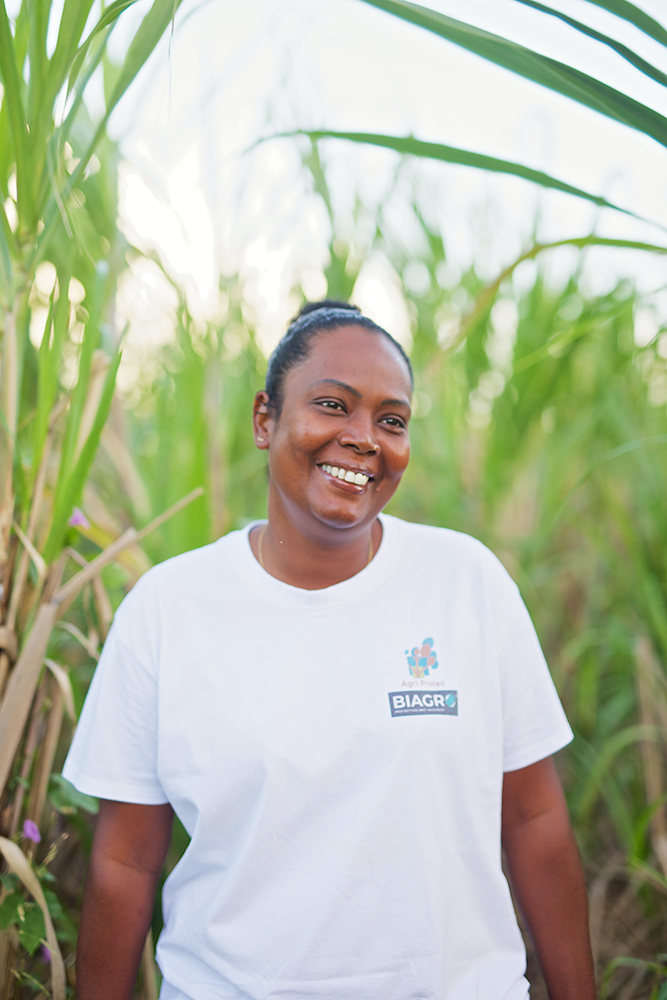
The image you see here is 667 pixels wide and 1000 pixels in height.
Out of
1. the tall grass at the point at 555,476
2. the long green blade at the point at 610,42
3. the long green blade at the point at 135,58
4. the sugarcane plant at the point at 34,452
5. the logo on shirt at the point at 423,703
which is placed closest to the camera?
the long green blade at the point at 610,42

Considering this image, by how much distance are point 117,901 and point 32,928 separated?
0.42 feet

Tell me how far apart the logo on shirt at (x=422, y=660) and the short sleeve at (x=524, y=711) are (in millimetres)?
135

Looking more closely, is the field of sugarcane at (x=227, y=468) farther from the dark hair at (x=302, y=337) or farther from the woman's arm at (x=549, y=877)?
the dark hair at (x=302, y=337)

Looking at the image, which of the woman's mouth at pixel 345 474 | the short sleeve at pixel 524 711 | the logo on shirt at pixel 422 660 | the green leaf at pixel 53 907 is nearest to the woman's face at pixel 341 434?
the woman's mouth at pixel 345 474

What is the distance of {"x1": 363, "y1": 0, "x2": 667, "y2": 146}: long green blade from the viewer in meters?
0.75

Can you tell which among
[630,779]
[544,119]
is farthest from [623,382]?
[630,779]

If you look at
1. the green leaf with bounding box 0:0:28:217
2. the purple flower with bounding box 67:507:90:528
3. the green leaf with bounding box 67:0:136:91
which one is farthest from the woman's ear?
the green leaf with bounding box 67:0:136:91

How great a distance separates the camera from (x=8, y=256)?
112 cm

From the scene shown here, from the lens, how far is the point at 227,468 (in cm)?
211

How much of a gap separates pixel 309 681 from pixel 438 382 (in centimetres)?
142

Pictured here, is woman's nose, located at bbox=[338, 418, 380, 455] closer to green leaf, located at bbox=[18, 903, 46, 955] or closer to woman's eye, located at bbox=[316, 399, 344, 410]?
woman's eye, located at bbox=[316, 399, 344, 410]

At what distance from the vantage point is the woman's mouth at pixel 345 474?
1.19 m

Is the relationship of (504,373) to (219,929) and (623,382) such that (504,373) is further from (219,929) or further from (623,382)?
(219,929)

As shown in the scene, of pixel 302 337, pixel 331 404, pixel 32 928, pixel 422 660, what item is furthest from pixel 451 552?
pixel 32 928
